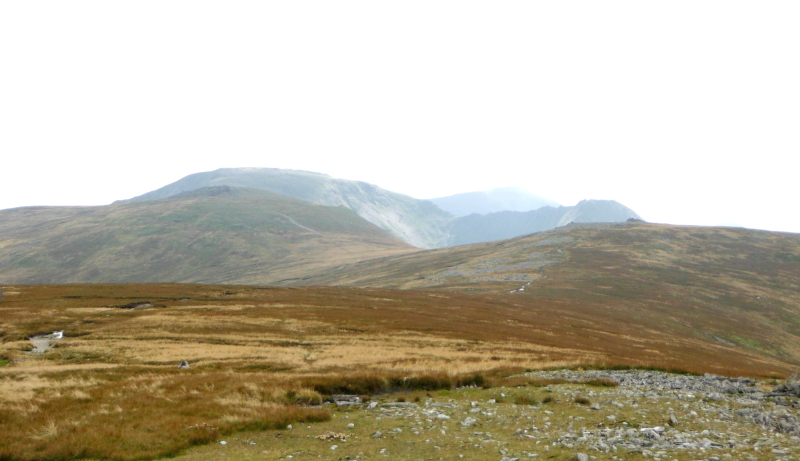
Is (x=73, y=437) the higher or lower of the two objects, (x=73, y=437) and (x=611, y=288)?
the higher

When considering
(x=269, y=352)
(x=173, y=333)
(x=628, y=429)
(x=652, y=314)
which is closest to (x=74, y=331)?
(x=173, y=333)

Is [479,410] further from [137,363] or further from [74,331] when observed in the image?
[74,331]

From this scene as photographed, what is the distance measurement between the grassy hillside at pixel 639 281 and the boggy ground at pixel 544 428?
28.9m

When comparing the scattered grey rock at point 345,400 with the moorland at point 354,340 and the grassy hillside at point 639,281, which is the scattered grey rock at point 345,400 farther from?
the grassy hillside at point 639,281

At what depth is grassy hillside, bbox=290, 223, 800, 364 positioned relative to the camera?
2840 inches

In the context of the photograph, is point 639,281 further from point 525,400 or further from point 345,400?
point 345,400

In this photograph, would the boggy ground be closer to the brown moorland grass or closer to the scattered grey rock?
the scattered grey rock

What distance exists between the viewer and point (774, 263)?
14050 centimetres

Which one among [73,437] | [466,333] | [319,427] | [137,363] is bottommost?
[466,333]

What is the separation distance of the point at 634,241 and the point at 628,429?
171969 millimetres

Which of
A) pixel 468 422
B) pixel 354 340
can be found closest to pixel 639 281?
pixel 354 340

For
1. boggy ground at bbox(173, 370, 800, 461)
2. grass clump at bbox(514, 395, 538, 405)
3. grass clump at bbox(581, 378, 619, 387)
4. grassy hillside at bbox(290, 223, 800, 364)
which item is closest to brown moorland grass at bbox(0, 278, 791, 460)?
grassy hillside at bbox(290, 223, 800, 364)

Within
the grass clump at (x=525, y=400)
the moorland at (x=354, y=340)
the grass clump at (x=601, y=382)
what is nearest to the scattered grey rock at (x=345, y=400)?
the moorland at (x=354, y=340)

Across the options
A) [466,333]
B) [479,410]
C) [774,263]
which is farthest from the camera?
[774,263]
